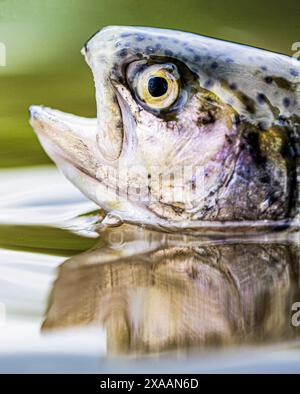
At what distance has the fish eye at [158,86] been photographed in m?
3.03

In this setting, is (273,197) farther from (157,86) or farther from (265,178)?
(157,86)

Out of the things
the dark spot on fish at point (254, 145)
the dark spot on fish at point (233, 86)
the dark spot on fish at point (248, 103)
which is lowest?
the dark spot on fish at point (254, 145)

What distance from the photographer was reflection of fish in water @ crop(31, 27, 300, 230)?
3.03m

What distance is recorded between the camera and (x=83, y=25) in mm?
6391

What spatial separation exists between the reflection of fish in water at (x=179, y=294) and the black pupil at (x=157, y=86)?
0.45 metres

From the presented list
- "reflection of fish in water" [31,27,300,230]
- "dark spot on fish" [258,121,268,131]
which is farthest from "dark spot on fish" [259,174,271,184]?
"dark spot on fish" [258,121,268,131]

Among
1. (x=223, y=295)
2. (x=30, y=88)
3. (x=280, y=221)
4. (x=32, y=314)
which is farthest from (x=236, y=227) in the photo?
(x=30, y=88)

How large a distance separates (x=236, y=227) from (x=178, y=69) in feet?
1.75

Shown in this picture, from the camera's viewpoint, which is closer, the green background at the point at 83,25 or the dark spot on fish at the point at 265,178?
the dark spot on fish at the point at 265,178

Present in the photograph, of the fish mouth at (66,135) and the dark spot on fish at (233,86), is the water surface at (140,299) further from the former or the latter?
the dark spot on fish at (233,86)

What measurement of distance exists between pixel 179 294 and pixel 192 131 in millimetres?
721
